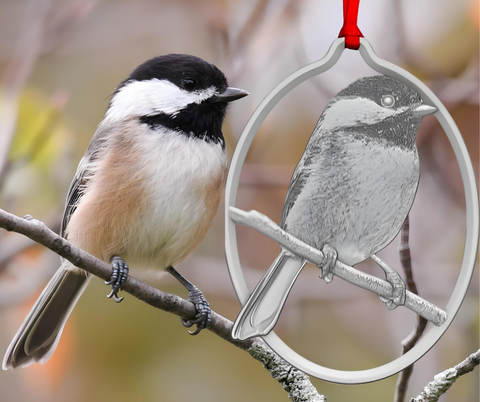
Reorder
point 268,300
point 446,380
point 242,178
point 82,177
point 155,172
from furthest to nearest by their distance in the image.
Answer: point 242,178 < point 82,177 < point 155,172 < point 446,380 < point 268,300

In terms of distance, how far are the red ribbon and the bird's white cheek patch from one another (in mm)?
315

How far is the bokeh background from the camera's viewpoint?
1.32m

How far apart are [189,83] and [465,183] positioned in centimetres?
50

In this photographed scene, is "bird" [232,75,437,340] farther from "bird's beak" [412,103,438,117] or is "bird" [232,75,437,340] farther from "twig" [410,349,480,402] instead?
"twig" [410,349,480,402]

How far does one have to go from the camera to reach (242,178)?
4.46 ft

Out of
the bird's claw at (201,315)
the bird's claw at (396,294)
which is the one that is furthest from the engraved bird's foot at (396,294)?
the bird's claw at (201,315)

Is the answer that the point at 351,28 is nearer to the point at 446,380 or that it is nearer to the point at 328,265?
the point at 328,265

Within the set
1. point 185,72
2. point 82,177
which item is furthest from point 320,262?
point 82,177

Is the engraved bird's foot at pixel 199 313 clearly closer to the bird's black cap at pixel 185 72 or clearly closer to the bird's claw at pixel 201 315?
the bird's claw at pixel 201 315

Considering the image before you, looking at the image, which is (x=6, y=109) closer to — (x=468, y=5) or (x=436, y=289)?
(x=436, y=289)

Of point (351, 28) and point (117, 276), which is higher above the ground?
point (351, 28)

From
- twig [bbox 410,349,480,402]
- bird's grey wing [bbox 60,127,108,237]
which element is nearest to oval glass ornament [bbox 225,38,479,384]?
twig [bbox 410,349,480,402]

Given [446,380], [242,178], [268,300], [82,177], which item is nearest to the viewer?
[268,300]

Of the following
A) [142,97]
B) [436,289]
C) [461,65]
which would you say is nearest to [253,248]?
[436,289]
